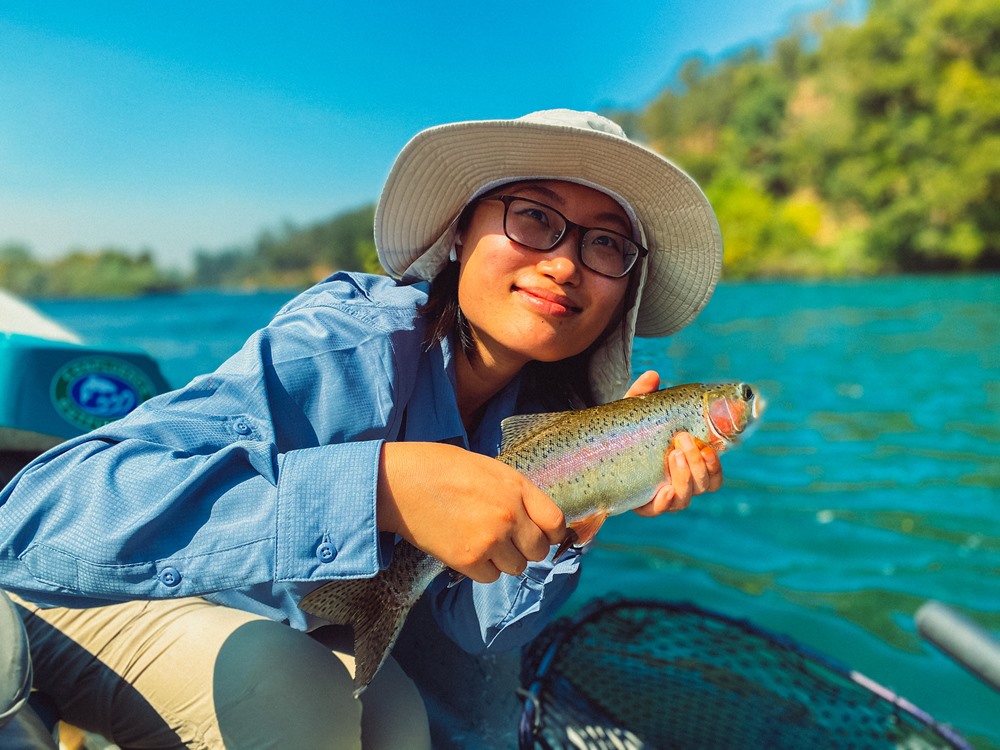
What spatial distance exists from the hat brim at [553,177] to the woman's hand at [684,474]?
0.62 metres

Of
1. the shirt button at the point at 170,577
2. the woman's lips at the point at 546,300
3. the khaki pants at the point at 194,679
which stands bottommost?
the khaki pants at the point at 194,679

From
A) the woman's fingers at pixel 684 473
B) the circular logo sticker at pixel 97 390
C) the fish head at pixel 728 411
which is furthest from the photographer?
the circular logo sticker at pixel 97 390

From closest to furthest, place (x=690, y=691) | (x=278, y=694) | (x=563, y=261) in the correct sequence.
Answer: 1. (x=278, y=694)
2. (x=563, y=261)
3. (x=690, y=691)

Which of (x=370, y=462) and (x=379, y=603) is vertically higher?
(x=370, y=462)

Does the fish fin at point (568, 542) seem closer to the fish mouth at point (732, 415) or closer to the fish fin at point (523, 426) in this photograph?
the fish fin at point (523, 426)

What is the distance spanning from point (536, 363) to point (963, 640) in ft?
4.65

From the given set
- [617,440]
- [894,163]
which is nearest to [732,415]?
[617,440]

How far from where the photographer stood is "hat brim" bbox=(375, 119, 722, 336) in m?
1.99

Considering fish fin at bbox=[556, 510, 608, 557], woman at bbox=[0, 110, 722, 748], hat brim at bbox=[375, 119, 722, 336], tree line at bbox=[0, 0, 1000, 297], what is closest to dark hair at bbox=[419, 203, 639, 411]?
woman at bbox=[0, 110, 722, 748]

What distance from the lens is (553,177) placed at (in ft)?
6.88

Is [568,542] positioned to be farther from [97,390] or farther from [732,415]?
[97,390]

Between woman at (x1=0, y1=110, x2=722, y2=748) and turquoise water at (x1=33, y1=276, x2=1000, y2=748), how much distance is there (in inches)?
23.6

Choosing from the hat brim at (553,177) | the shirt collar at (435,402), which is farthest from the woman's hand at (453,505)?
the hat brim at (553,177)

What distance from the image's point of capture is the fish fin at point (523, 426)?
77.3 inches
